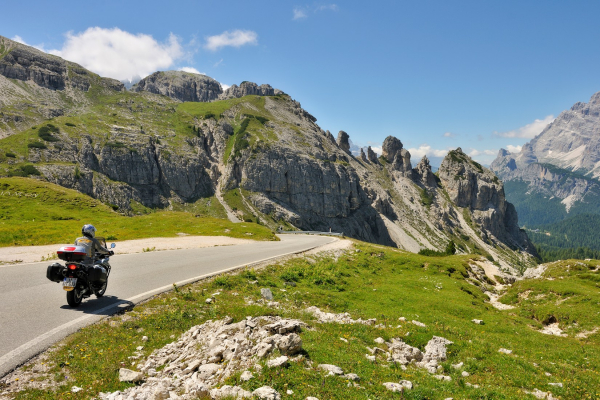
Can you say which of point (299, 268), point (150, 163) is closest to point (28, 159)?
point (150, 163)

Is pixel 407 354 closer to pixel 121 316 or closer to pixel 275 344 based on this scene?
pixel 275 344

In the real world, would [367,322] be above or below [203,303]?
below

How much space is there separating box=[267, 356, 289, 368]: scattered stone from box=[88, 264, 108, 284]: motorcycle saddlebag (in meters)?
9.05

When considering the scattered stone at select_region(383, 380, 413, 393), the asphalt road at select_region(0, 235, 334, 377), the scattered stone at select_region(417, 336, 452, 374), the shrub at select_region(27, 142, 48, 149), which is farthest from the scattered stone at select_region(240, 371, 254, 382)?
the shrub at select_region(27, 142, 48, 149)

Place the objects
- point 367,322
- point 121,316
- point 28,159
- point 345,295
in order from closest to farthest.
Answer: point 121,316 < point 367,322 < point 345,295 < point 28,159

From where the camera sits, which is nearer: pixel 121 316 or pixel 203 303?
pixel 121 316

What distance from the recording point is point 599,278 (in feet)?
92.1

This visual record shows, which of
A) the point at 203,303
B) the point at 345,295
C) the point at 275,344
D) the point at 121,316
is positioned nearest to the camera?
the point at 275,344

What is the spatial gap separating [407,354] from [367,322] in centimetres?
380

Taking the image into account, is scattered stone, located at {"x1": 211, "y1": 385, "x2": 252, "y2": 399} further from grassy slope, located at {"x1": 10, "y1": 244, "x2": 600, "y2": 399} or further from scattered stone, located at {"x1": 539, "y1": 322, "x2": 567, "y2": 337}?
scattered stone, located at {"x1": 539, "y1": 322, "x2": 567, "y2": 337}

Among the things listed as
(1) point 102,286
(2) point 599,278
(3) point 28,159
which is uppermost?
(3) point 28,159

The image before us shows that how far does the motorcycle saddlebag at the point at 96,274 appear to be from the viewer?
12.1 metres

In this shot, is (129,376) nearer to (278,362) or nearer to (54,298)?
(278,362)

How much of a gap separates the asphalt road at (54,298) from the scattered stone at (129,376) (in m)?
2.74
